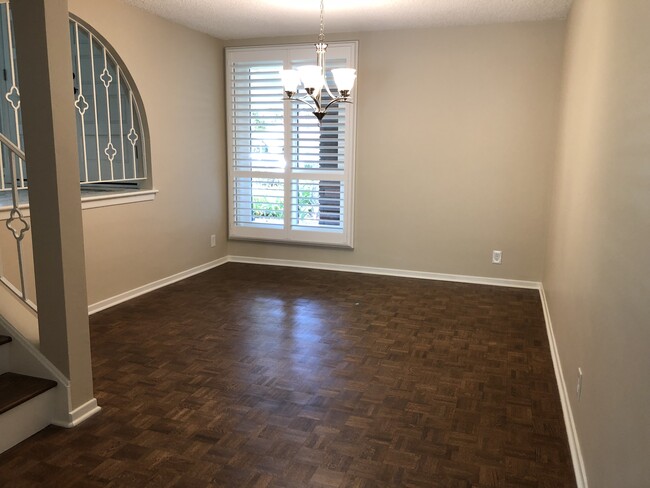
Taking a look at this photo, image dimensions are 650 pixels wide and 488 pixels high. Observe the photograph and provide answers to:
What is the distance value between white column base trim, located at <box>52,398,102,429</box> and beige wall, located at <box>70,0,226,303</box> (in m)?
1.76

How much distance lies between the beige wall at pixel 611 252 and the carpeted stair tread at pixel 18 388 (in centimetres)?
239

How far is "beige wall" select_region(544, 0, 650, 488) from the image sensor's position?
4.93 feet

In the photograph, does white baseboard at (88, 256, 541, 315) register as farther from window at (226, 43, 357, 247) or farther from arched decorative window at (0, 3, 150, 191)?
arched decorative window at (0, 3, 150, 191)

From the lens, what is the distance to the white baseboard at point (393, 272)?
5.36 m

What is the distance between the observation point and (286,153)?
582 cm

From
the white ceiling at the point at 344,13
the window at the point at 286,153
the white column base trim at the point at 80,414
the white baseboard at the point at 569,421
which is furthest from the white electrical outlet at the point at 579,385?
the window at the point at 286,153

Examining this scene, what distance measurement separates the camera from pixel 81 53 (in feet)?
14.9

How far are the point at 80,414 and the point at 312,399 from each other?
1.18 metres

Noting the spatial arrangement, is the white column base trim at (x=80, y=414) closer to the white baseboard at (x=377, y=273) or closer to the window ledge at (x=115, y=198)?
the white baseboard at (x=377, y=273)

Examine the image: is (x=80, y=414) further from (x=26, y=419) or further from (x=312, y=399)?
(x=312, y=399)

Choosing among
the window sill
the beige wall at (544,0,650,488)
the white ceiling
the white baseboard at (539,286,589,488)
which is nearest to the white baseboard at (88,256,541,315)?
the window sill

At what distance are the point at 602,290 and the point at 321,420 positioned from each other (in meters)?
1.45

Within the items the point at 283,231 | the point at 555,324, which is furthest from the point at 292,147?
the point at 555,324

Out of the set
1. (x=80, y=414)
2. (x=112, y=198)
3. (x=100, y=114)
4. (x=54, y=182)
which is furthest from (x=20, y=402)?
(x=100, y=114)
